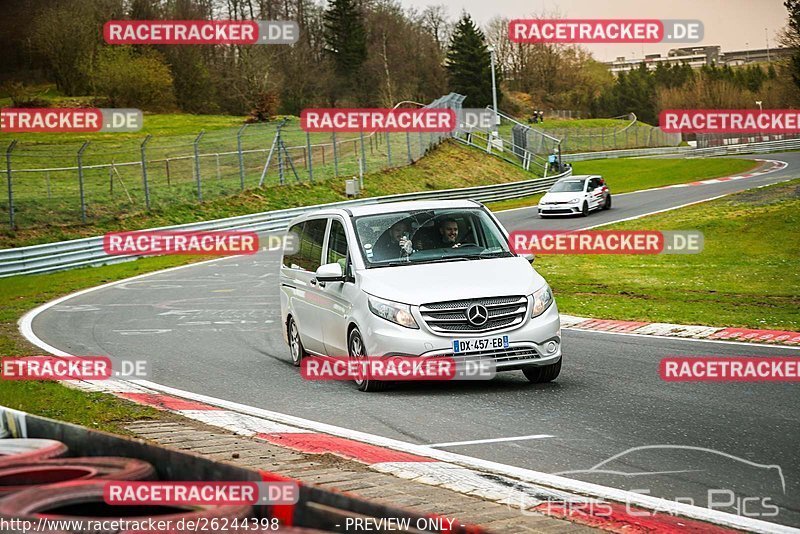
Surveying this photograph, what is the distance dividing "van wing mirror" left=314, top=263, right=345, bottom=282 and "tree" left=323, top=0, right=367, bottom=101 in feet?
307

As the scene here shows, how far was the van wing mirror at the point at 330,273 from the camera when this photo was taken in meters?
11.3

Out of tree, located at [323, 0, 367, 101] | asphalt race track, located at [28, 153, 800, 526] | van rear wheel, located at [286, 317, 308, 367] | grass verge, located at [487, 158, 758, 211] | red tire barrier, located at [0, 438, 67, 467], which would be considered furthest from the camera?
tree, located at [323, 0, 367, 101]

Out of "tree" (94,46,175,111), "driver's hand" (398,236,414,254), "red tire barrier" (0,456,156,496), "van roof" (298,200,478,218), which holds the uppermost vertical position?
"tree" (94,46,175,111)

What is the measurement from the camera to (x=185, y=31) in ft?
258

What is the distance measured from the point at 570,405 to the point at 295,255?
487 centimetres

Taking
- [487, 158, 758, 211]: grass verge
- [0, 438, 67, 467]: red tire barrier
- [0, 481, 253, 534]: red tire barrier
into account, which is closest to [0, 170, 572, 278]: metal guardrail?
[487, 158, 758, 211]: grass verge

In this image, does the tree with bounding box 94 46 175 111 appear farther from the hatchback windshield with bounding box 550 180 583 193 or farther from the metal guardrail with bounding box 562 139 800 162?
the hatchback windshield with bounding box 550 180 583 193

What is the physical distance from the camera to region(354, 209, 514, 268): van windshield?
11.5m

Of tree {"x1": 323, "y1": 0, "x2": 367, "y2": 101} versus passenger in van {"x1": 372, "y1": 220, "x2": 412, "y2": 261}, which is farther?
tree {"x1": 323, "y1": 0, "x2": 367, "y2": 101}

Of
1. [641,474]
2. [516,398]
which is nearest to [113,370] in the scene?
[516,398]

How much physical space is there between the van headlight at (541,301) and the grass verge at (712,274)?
5.05 meters

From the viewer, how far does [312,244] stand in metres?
12.9

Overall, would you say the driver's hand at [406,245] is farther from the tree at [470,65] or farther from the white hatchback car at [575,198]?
the tree at [470,65]

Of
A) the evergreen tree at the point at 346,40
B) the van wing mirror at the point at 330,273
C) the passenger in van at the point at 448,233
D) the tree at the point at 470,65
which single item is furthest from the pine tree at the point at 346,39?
the van wing mirror at the point at 330,273
